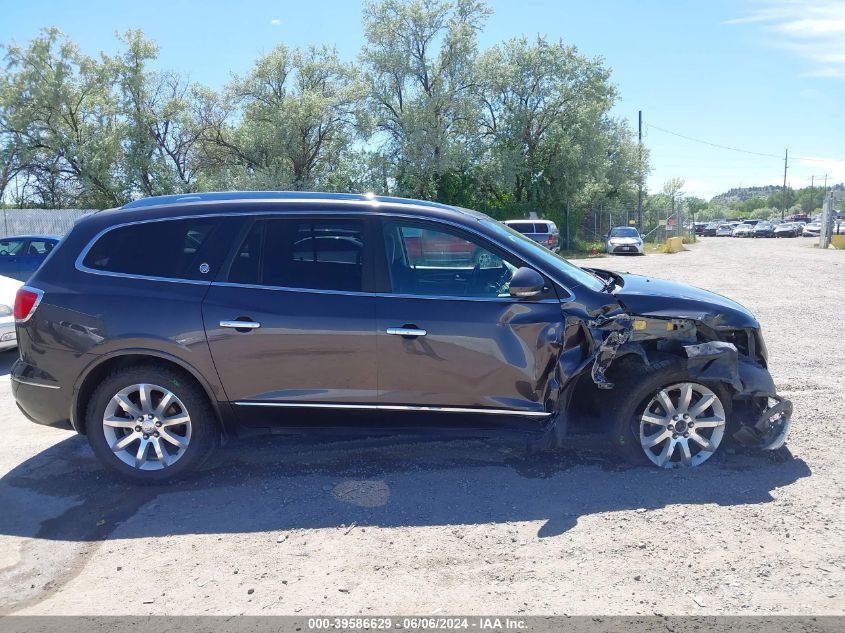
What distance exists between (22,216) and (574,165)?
27.6m

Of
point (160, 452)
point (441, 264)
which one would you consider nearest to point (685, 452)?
point (441, 264)

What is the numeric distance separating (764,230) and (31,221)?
56.1m

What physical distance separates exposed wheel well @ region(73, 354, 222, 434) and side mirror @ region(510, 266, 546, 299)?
213cm

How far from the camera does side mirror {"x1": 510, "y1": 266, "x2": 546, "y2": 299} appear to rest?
4.17 metres

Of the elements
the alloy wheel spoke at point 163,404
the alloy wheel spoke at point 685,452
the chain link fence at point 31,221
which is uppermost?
the chain link fence at point 31,221

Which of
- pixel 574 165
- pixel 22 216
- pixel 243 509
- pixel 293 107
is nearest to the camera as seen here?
pixel 243 509

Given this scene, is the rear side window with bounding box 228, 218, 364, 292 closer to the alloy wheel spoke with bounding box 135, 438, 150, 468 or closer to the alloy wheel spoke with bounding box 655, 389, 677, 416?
the alloy wheel spoke with bounding box 135, 438, 150, 468

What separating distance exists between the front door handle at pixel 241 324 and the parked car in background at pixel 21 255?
516 inches

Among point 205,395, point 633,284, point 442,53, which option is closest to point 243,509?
point 205,395

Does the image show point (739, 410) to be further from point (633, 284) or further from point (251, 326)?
point (251, 326)

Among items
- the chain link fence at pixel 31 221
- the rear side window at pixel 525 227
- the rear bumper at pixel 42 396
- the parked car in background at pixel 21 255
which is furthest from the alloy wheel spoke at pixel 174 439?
the chain link fence at pixel 31 221

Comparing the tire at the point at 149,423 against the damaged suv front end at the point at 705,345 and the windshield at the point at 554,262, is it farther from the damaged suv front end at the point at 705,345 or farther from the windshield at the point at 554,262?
the damaged suv front end at the point at 705,345

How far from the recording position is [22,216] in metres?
28.4

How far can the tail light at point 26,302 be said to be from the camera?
447 cm
